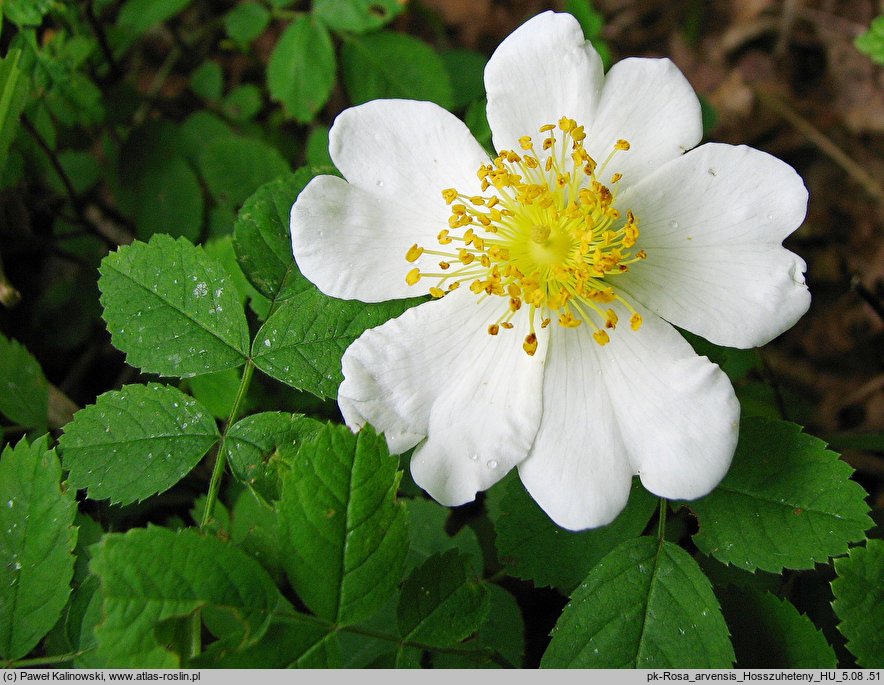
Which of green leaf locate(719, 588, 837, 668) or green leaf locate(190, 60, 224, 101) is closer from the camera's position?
green leaf locate(719, 588, 837, 668)

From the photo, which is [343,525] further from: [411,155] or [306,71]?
[306,71]

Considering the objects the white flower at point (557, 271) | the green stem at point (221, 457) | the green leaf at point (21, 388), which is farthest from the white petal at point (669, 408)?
the green leaf at point (21, 388)

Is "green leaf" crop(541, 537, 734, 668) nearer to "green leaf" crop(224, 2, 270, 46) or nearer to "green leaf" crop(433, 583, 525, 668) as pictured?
"green leaf" crop(433, 583, 525, 668)

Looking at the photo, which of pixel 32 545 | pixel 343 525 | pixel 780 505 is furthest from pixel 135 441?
pixel 780 505

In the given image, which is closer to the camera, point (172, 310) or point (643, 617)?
point (643, 617)

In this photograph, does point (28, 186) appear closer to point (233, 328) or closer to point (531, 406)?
point (233, 328)

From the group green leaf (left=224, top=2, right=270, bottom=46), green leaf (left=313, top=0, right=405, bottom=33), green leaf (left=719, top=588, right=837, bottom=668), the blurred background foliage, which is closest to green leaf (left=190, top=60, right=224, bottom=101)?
the blurred background foliage

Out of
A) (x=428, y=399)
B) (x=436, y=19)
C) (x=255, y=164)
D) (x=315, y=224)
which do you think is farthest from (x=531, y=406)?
(x=436, y=19)
